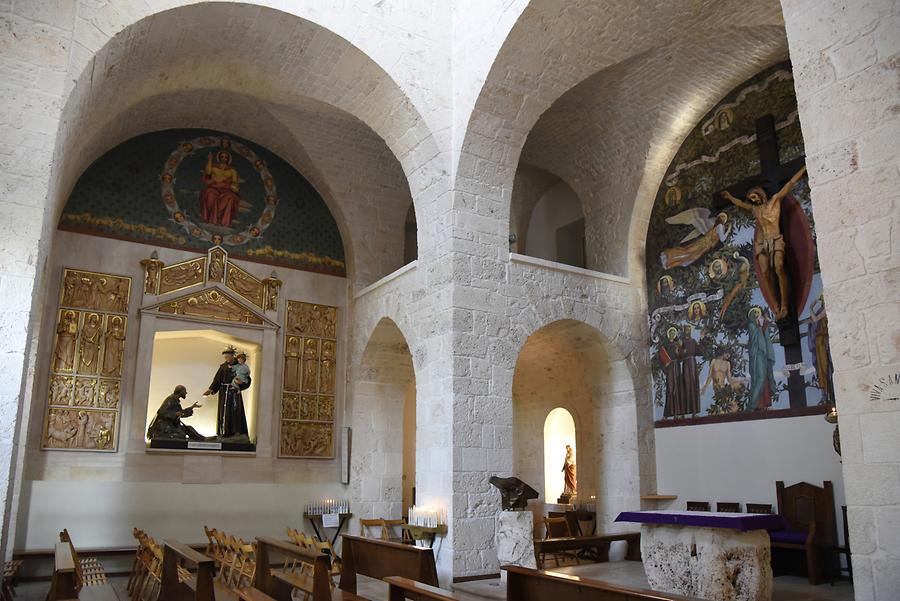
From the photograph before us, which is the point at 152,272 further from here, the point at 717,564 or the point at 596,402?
the point at 717,564

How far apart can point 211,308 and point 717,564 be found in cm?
785

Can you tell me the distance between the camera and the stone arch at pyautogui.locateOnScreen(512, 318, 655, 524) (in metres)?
10.4

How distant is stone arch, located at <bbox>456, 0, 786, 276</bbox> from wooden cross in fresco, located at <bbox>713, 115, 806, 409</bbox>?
104 cm

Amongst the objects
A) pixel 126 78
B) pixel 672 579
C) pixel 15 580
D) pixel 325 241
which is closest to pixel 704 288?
pixel 672 579

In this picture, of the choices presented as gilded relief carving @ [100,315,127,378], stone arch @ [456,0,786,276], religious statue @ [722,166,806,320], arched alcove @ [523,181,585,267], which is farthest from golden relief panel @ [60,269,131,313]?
religious statue @ [722,166,806,320]

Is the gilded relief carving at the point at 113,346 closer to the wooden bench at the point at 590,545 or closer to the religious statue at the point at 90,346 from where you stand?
the religious statue at the point at 90,346

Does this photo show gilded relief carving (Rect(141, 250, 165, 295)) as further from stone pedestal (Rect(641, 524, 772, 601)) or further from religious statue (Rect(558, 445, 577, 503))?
stone pedestal (Rect(641, 524, 772, 601))

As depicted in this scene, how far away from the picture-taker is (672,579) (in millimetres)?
6668

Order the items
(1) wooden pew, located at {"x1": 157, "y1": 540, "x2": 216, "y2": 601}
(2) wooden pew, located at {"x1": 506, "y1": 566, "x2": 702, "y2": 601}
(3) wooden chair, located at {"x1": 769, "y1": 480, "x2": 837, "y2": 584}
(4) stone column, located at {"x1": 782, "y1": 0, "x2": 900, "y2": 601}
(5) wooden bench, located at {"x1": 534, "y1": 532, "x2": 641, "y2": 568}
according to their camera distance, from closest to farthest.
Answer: (4) stone column, located at {"x1": 782, "y1": 0, "x2": 900, "y2": 601} < (2) wooden pew, located at {"x1": 506, "y1": 566, "x2": 702, "y2": 601} < (1) wooden pew, located at {"x1": 157, "y1": 540, "x2": 216, "y2": 601} < (3) wooden chair, located at {"x1": 769, "y1": 480, "x2": 837, "y2": 584} < (5) wooden bench, located at {"x1": 534, "y1": 532, "x2": 641, "y2": 568}

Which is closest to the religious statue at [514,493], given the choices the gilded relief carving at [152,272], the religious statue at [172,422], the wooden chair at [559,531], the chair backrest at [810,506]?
the wooden chair at [559,531]

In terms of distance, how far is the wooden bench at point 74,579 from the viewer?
15.5ft

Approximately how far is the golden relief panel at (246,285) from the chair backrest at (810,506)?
7723 millimetres

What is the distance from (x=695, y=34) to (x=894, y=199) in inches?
246

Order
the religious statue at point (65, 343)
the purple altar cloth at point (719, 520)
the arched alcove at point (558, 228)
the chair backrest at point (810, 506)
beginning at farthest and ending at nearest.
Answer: the arched alcove at point (558, 228)
the religious statue at point (65, 343)
the chair backrest at point (810, 506)
the purple altar cloth at point (719, 520)
